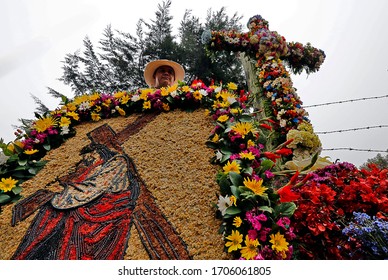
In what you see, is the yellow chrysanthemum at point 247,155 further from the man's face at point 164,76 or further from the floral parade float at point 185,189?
the man's face at point 164,76

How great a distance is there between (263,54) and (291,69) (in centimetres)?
80

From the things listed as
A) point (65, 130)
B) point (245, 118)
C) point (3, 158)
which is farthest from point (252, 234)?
point (3, 158)

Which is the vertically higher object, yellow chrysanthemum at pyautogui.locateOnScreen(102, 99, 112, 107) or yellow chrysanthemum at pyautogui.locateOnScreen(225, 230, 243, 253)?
yellow chrysanthemum at pyautogui.locateOnScreen(102, 99, 112, 107)

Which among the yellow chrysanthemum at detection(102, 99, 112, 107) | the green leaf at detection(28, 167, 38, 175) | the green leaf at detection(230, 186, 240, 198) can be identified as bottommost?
the green leaf at detection(230, 186, 240, 198)

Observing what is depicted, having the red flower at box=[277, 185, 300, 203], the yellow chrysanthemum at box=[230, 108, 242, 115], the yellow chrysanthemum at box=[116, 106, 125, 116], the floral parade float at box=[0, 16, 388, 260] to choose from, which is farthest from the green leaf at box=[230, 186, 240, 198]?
the yellow chrysanthemum at box=[116, 106, 125, 116]

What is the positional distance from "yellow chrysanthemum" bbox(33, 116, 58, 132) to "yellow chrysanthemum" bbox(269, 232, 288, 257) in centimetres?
264

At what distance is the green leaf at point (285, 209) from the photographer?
149 cm

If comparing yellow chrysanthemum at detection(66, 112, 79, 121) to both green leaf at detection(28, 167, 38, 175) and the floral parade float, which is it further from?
green leaf at detection(28, 167, 38, 175)

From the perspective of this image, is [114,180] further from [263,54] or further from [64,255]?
[263,54]

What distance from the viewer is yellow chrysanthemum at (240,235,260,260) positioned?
1.32 metres

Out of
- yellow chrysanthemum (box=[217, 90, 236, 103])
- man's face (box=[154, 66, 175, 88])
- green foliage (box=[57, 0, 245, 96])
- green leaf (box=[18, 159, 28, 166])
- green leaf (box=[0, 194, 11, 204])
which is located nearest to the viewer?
green leaf (box=[0, 194, 11, 204])

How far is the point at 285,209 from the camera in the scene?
1.51m

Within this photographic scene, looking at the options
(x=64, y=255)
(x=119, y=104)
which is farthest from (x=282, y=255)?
(x=119, y=104)

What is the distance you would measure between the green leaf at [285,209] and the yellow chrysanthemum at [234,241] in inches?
10.3
